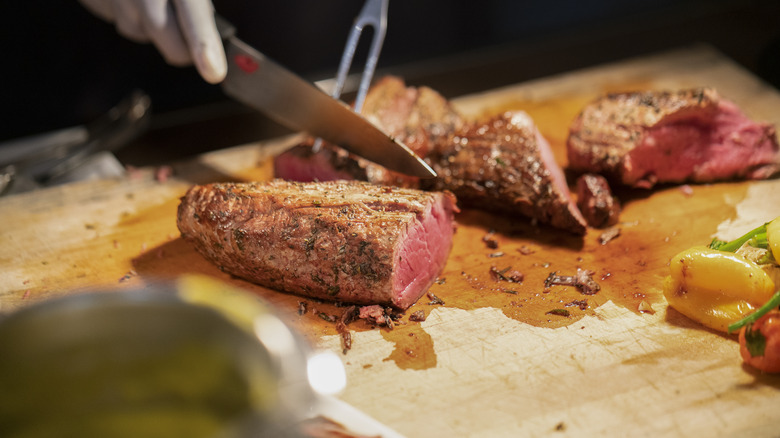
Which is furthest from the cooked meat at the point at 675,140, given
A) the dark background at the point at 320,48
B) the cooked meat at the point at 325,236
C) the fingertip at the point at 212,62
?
the fingertip at the point at 212,62

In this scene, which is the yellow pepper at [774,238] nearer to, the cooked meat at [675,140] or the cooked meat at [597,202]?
the cooked meat at [597,202]

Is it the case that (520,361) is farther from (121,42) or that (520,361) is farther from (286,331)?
(121,42)

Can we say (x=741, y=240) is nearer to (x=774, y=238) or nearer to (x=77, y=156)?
(x=774, y=238)

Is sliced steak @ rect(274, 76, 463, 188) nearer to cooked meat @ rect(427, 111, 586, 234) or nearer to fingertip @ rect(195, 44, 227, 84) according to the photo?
cooked meat @ rect(427, 111, 586, 234)

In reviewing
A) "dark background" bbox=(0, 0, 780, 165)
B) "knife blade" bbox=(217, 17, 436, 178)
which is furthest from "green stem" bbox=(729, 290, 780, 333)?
"dark background" bbox=(0, 0, 780, 165)

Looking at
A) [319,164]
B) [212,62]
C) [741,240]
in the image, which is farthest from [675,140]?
[212,62]
